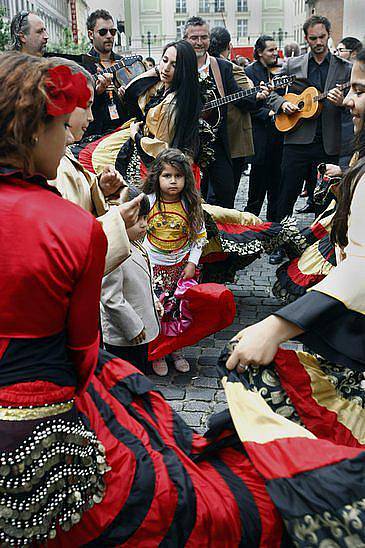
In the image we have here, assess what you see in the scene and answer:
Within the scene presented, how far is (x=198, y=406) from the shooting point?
398 cm

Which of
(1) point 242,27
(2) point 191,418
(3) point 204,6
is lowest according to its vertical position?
(2) point 191,418

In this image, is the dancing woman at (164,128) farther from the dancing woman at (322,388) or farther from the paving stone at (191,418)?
the dancing woman at (322,388)

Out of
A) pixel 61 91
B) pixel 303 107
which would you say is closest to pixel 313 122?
pixel 303 107

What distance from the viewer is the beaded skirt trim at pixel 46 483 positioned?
1645 mm

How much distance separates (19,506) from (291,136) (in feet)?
18.5

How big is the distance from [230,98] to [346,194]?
4.43 metres

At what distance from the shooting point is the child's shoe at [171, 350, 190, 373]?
14.7 feet

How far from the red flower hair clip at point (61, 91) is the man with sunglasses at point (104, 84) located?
15.2 feet

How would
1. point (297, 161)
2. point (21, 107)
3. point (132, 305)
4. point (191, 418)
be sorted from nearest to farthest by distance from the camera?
point (21, 107) < point (132, 305) < point (191, 418) < point (297, 161)

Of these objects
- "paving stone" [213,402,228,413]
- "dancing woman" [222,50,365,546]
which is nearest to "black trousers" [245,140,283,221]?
"paving stone" [213,402,228,413]

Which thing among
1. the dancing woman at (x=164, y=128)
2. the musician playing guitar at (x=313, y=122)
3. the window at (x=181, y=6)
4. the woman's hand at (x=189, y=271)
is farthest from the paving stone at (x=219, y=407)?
the window at (x=181, y=6)

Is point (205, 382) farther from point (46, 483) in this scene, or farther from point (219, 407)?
point (46, 483)

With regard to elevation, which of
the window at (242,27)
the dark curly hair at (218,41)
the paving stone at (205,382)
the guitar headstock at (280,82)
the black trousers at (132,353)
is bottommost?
the paving stone at (205,382)

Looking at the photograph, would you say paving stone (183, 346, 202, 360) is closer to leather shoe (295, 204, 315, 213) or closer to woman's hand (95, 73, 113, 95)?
woman's hand (95, 73, 113, 95)
